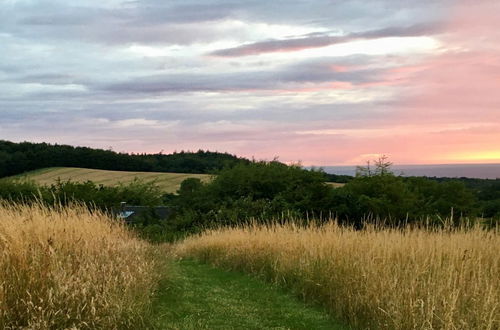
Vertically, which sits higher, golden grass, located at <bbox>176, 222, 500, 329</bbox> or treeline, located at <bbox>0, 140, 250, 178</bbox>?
treeline, located at <bbox>0, 140, 250, 178</bbox>

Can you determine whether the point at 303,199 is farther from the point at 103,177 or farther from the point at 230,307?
the point at 103,177

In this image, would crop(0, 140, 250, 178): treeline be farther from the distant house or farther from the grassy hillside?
the distant house

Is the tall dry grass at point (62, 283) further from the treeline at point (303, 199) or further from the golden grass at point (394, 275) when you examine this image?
the treeline at point (303, 199)

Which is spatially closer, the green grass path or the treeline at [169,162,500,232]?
the green grass path

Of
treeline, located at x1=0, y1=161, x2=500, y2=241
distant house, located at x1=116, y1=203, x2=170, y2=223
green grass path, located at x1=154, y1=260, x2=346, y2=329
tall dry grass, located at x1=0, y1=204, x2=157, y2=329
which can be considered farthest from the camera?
distant house, located at x1=116, y1=203, x2=170, y2=223

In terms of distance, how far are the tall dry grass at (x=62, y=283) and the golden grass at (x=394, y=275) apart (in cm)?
315

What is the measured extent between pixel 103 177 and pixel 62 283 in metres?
74.5

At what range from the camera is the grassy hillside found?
244ft

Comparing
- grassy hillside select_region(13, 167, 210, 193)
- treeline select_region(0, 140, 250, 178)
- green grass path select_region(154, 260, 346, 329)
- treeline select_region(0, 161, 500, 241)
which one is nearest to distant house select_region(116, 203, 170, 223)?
treeline select_region(0, 161, 500, 241)

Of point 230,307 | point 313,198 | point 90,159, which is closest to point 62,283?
point 230,307

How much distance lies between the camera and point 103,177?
78188 millimetres

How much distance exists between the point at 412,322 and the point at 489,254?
9.54ft

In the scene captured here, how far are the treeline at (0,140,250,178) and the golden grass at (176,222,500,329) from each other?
73010 millimetres

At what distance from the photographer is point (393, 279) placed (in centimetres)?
729
